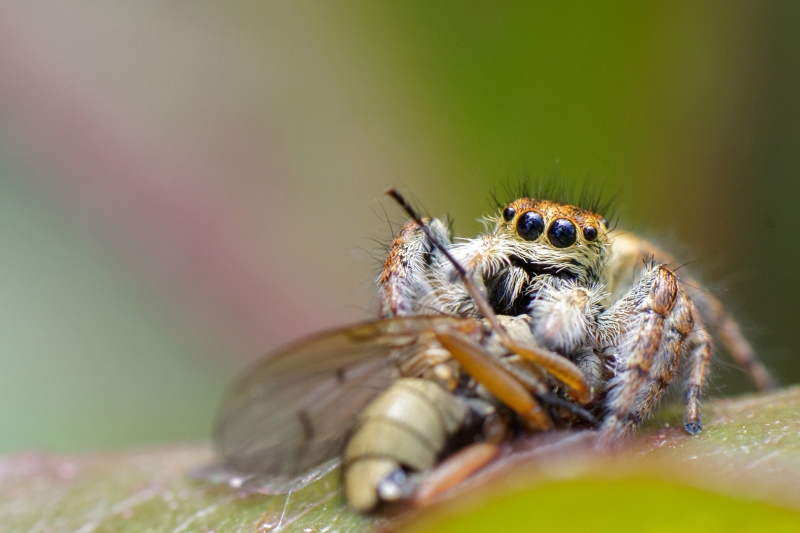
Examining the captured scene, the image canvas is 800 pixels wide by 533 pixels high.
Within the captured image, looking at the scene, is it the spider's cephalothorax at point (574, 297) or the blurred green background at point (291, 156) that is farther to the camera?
the blurred green background at point (291, 156)

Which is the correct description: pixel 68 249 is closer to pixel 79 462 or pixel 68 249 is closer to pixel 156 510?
pixel 79 462

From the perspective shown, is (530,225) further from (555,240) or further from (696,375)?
(696,375)

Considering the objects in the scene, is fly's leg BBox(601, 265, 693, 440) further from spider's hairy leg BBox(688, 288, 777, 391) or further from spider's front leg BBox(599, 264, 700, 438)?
spider's hairy leg BBox(688, 288, 777, 391)

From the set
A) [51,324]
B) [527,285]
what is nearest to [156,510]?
[527,285]

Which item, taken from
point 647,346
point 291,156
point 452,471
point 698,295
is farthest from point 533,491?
point 291,156

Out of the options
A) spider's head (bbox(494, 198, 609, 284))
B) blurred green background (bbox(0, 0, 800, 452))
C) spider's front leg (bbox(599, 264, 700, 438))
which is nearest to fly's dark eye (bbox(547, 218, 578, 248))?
spider's head (bbox(494, 198, 609, 284))

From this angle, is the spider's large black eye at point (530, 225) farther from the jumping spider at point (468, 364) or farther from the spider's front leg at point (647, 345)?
the spider's front leg at point (647, 345)

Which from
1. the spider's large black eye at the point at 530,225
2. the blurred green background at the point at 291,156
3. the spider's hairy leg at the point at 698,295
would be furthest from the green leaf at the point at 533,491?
the blurred green background at the point at 291,156
